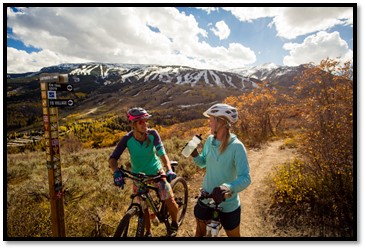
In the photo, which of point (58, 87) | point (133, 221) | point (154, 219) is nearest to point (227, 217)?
point (133, 221)

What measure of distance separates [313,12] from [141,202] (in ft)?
13.5

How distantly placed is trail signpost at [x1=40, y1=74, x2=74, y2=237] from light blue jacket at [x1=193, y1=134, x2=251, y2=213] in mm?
2057

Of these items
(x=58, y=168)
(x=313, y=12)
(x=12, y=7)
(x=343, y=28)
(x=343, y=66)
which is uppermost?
(x=12, y=7)

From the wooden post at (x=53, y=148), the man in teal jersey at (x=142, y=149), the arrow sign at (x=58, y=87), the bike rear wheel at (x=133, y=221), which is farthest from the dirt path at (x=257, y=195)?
the arrow sign at (x=58, y=87)

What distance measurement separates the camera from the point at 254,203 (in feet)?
16.9

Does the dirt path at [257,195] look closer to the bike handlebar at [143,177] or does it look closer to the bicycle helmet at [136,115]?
the bike handlebar at [143,177]

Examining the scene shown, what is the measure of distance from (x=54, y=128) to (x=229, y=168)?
2.39 metres

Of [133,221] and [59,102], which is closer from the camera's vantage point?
[133,221]

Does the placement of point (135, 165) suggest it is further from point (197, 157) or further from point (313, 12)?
point (313, 12)

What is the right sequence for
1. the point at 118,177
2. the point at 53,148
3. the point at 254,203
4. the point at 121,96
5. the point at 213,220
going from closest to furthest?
1. the point at 213,220
2. the point at 118,177
3. the point at 53,148
4. the point at 254,203
5. the point at 121,96

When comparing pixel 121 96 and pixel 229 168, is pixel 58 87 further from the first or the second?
pixel 121 96

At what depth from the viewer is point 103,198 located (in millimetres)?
5352

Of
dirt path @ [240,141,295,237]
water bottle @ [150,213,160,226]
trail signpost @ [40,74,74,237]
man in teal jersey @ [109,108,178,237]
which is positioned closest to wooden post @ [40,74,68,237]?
trail signpost @ [40,74,74,237]
